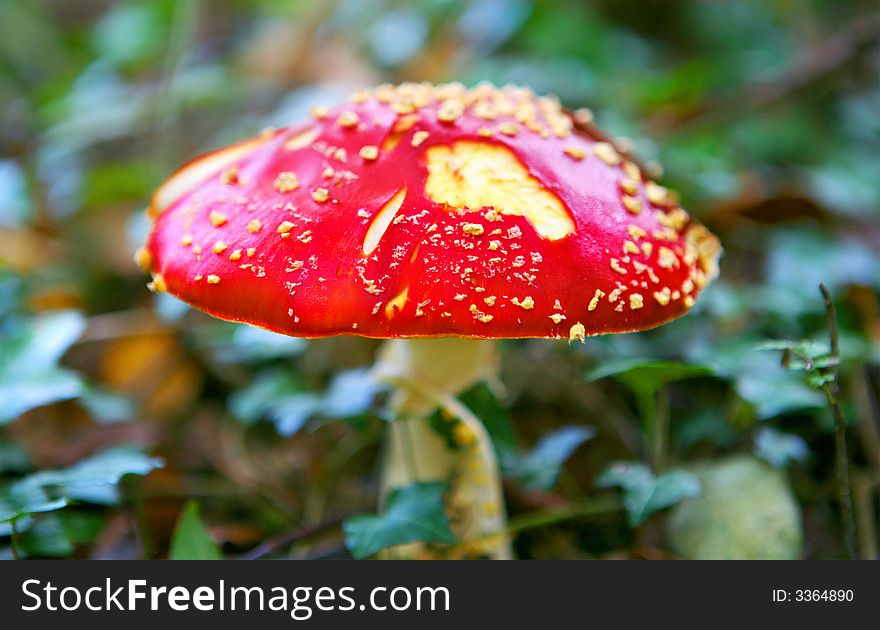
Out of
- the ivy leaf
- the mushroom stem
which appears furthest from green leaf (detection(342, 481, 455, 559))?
the ivy leaf

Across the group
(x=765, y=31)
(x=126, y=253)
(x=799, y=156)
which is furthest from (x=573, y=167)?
(x=765, y=31)

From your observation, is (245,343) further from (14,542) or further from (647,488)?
(647,488)

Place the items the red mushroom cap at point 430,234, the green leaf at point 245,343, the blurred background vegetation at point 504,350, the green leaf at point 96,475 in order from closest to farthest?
the red mushroom cap at point 430,234, the green leaf at point 96,475, the blurred background vegetation at point 504,350, the green leaf at point 245,343

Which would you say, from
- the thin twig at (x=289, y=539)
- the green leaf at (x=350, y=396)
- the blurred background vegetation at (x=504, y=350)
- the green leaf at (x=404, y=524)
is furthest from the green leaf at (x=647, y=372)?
the thin twig at (x=289, y=539)

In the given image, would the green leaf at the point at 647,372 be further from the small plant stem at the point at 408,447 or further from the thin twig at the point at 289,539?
the thin twig at the point at 289,539

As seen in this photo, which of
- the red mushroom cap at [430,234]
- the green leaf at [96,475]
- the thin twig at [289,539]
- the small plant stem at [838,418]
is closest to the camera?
the red mushroom cap at [430,234]

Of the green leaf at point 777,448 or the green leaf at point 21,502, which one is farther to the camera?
the green leaf at point 777,448
